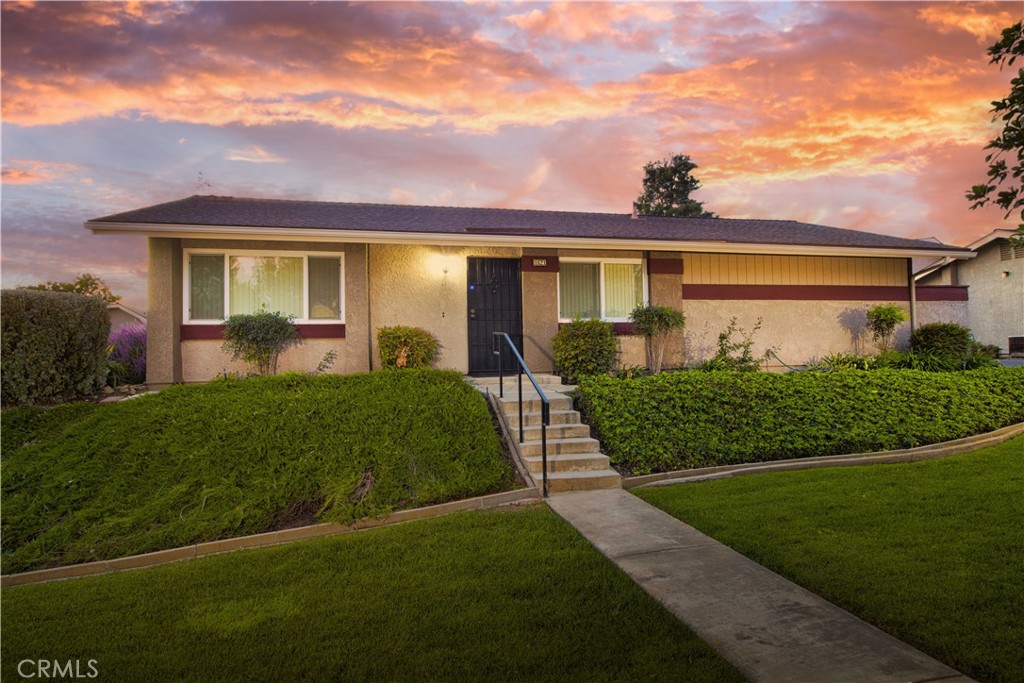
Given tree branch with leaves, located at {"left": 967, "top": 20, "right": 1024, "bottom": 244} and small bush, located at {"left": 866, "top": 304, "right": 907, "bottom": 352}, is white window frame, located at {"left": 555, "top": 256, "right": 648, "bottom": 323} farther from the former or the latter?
tree branch with leaves, located at {"left": 967, "top": 20, "right": 1024, "bottom": 244}

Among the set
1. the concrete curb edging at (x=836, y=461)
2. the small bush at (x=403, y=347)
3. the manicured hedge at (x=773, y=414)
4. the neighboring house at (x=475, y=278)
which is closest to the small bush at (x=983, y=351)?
the neighboring house at (x=475, y=278)

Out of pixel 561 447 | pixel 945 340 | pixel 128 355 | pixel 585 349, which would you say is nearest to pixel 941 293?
pixel 945 340

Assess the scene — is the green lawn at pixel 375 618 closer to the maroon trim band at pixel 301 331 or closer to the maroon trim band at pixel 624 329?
the maroon trim band at pixel 301 331

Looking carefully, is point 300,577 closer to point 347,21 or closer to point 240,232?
point 240,232

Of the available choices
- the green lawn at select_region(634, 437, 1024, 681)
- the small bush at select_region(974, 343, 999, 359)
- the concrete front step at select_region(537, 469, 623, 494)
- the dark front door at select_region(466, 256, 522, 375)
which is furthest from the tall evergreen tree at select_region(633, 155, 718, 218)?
the concrete front step at select_region(537, 469, 623, 494)

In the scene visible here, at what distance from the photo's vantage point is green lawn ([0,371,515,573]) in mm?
5461

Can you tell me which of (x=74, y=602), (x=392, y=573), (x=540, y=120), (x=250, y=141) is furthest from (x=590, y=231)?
(x=74, y=602)

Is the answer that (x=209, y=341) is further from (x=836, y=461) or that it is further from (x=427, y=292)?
(x=836, y=461)

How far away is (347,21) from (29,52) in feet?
15.5

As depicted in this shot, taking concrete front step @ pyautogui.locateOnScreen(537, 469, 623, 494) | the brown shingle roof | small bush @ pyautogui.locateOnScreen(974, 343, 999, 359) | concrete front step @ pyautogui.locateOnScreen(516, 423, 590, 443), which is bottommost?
concrete front step @ pyautogui.locateOnScreen(537, 469, 623, 494)

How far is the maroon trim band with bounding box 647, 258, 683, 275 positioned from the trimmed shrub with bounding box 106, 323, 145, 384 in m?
10.7

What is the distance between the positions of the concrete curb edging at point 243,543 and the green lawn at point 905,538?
2096mm

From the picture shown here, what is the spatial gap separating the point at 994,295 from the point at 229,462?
86.6 ft

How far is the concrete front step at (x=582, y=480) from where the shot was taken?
6.34 meters
